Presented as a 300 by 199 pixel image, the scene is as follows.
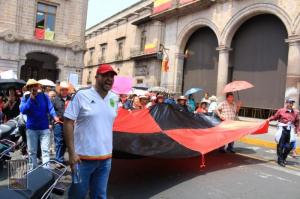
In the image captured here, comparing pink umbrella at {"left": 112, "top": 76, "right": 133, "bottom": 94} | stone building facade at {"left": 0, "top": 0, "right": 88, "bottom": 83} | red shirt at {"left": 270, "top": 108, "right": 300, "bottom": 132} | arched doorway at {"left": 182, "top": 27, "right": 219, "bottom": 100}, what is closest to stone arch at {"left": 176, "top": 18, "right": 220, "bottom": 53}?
arched doorway at {"left": 182, "top": 27, "right": 219, "bottom": 100}

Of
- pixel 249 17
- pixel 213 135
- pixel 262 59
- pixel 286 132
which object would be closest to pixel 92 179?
pixel 213 135

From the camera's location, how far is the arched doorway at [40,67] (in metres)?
31.3

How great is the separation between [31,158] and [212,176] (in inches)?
137

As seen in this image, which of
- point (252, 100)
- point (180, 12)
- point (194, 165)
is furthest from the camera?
Answer: point (180, 12)

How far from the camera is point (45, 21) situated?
2977cm

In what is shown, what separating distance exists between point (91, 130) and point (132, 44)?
3614 centimetres

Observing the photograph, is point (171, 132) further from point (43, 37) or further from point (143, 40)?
point (143, 40)

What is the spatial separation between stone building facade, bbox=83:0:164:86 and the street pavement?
24.0 m

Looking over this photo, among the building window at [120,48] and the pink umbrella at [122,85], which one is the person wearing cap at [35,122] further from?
the building window at [120,48]

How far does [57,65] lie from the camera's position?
1197 inches

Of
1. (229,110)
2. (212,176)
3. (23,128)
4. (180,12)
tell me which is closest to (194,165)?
(212,176)

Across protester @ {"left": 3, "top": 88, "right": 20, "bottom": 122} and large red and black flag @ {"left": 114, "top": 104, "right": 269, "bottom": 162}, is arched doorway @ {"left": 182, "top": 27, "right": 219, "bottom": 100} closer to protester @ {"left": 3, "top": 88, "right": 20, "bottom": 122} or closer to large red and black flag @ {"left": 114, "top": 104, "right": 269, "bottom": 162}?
large red and black flag @ {"left": 114, "top": 104, "right": 269, "bottom": 162}

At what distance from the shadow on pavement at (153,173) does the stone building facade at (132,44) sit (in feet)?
77.9

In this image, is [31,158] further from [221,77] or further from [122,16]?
[122,16]
